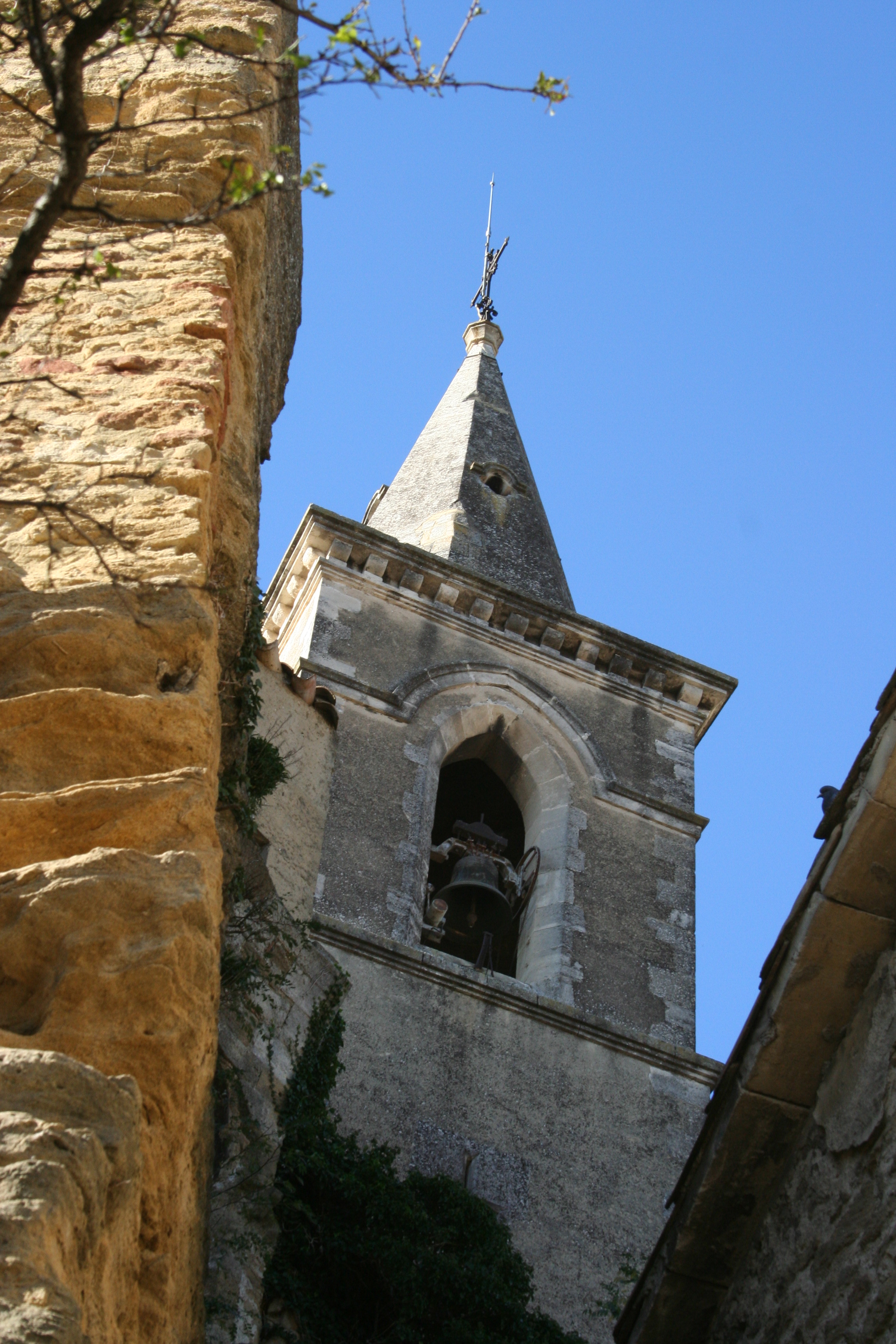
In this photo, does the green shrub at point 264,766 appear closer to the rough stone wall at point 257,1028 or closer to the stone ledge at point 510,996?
the rough stone wall at point 257,1028

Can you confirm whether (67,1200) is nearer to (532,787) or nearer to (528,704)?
(532,787)

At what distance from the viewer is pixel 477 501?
1781 centimetres

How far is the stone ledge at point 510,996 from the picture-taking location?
11.3 m

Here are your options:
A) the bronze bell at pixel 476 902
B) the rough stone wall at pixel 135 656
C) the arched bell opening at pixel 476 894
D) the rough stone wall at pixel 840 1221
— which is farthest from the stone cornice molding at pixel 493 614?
the rough stone wall at pixel 840 1221

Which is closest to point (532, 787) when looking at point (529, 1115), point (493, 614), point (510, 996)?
point (493, 614)

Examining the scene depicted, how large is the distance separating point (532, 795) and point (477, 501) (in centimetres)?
431

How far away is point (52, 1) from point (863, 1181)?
11.4 feet

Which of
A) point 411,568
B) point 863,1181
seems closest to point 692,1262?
point 863,1181

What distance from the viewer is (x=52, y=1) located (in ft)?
14.6

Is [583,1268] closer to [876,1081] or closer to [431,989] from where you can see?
[431,989]

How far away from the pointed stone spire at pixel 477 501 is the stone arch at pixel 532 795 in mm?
1306

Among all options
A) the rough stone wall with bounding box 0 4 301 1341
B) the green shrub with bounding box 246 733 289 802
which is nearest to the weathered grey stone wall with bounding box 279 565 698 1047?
the green shrub with bounding box 246 733 289 802

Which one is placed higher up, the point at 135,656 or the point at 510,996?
the point at 510,996

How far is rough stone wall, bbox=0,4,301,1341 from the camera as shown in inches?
97.7
